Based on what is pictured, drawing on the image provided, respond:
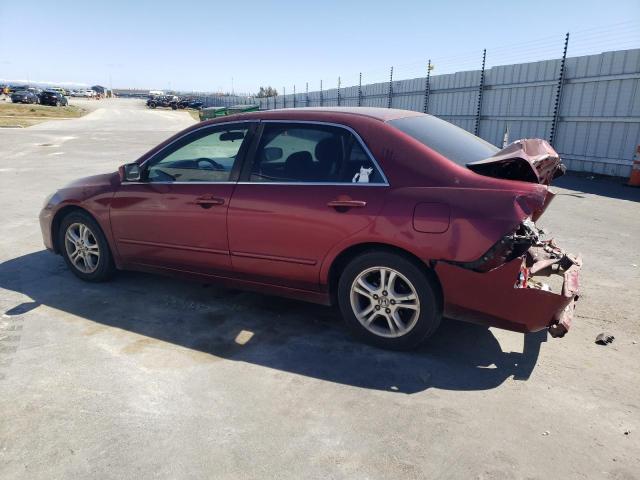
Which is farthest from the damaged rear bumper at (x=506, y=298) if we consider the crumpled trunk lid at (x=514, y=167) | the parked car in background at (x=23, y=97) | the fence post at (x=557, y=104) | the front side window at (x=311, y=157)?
the parked car in background at (x=23, y=97)

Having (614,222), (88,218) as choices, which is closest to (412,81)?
(614,222)

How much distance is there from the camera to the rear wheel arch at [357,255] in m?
3.30

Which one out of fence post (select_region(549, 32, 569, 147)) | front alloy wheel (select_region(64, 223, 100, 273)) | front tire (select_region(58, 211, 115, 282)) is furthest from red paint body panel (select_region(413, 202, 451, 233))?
fence post (select_region(549, 32, 569, 147))

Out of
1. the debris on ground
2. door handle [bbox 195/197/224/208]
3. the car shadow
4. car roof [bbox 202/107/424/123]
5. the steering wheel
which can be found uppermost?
car roof [bbox 202/107/424/123]

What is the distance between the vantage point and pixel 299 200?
3.63m

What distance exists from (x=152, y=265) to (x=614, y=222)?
22.1 feet

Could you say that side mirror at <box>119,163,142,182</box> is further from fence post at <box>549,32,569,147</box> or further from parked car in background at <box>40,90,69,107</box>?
parked car in background at <box>40,90,69,107</box>

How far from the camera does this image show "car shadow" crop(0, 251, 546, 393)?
10.7ft

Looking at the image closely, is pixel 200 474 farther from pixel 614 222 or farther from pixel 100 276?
pixel 614 222

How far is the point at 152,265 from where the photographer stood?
4.51m

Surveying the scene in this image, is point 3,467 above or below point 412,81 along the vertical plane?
below

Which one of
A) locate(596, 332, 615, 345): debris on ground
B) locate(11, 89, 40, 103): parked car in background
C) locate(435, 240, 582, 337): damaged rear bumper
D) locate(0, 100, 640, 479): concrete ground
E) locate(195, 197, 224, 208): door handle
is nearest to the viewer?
locate(0, 100, 640, 479): concrete ground

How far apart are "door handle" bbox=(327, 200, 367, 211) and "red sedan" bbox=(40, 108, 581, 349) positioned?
0.01 metres

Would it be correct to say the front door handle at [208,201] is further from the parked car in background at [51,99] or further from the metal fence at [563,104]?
the parked car in background at [51,99]
